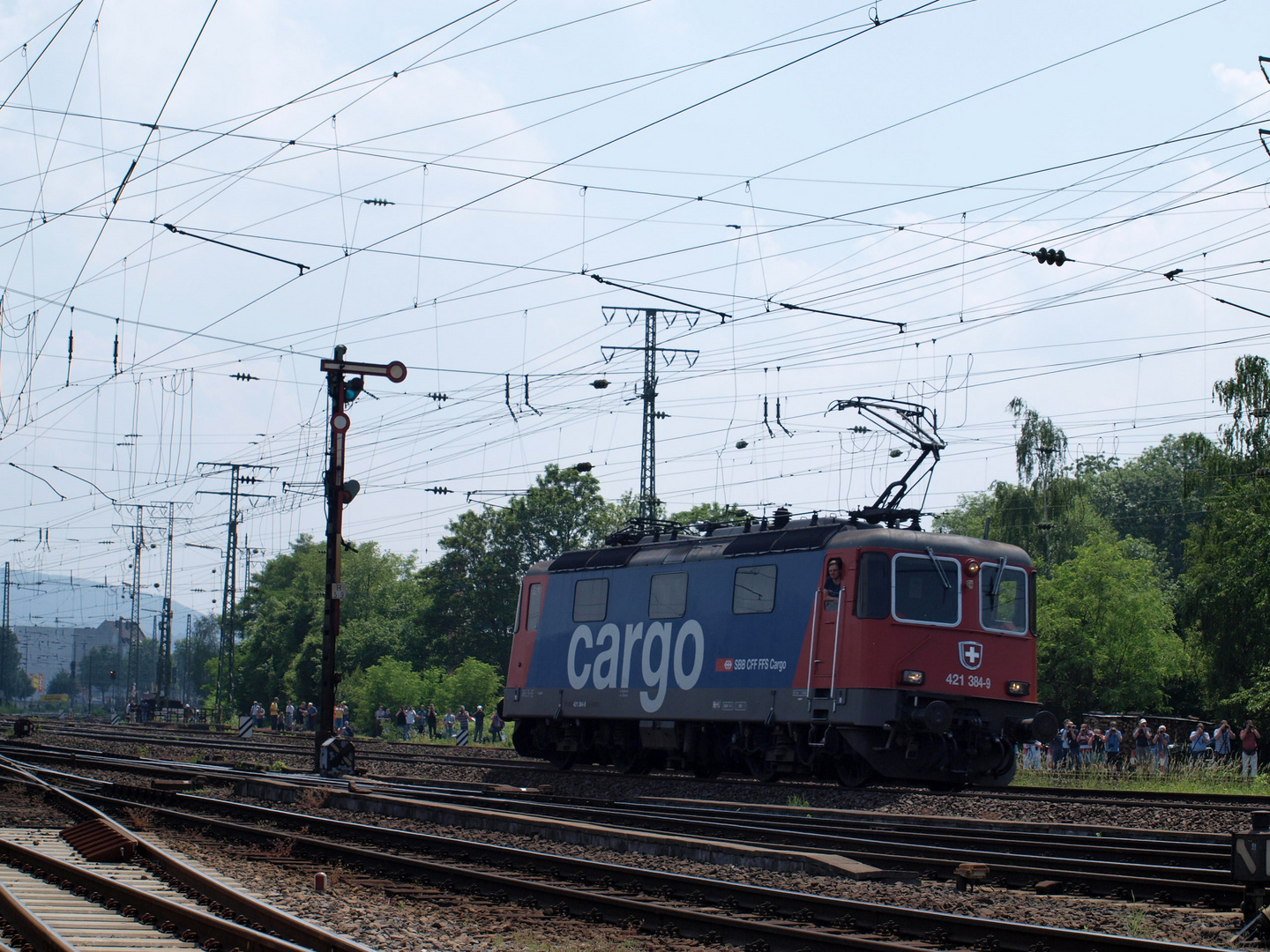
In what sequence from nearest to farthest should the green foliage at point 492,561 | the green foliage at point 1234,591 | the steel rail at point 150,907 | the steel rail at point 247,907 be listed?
the steel rail at point 247,907, the steel rail at point 150,907, the green foliage at point 1234,591, the green foliage at point 492,561

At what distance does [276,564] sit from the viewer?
11594 cm

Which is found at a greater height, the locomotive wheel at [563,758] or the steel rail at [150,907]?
the steel rail at [150,907]

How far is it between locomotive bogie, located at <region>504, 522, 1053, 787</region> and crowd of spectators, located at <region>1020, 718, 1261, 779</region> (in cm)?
736

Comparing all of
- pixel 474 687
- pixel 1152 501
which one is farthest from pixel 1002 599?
pixel 1152 501

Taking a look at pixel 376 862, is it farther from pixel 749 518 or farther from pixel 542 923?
pixel 749 518

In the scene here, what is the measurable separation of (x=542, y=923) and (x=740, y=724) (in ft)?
37.3

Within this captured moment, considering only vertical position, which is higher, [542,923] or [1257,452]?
[1257,452]

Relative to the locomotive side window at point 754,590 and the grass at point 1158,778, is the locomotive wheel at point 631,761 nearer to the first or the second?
the locomotive side window at point 754,590

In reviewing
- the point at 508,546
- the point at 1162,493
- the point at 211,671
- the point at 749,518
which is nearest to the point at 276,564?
the point at 211,671

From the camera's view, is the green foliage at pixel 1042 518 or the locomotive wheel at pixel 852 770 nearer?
the locomotive wheel at pixel 852 770

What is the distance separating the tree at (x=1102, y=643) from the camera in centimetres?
4578

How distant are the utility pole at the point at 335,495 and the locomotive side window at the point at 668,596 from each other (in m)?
5.31

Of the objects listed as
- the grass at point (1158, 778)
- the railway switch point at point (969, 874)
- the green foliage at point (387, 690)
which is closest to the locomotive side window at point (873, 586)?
the grass at point (1158, 778)

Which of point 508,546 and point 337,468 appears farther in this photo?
point 508,546
